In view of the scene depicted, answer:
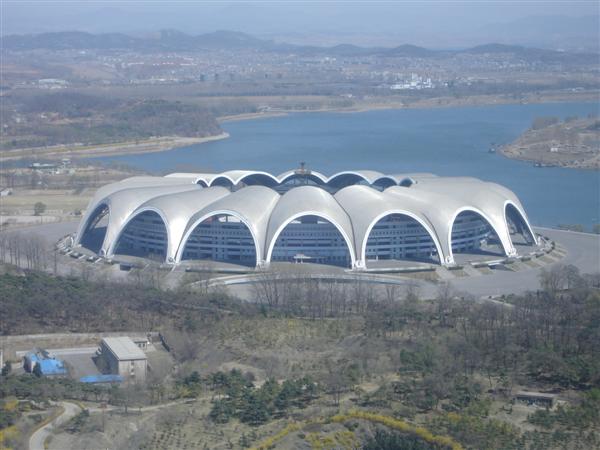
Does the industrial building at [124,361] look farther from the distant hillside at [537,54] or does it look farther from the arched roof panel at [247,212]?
the distant hillside at [537,54]

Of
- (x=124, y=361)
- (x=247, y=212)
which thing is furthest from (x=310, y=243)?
(x=124, y=361)

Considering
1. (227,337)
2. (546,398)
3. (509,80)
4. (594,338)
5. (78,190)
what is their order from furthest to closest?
(509,80) < (78,190) < (227,337) < (594,338) < (546,398)

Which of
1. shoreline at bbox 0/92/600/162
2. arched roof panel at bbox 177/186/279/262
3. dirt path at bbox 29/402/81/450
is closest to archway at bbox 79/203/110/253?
arched roof panel at bbox 177/186/279/262

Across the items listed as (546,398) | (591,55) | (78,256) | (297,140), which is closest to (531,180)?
(297,140)

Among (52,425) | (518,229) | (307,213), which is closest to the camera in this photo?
(52,425)

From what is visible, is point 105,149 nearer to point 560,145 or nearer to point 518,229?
point 560,145

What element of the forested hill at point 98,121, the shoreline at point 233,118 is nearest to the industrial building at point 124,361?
the shoreline at point 233,118

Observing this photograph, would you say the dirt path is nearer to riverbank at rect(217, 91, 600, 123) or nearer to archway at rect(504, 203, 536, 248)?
archway at rect(504, 203, 536, 248)

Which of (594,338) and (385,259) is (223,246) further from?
(594,338)
